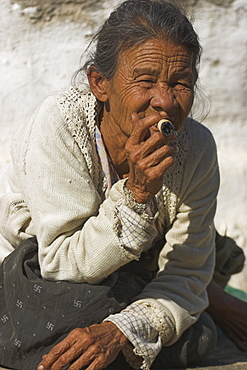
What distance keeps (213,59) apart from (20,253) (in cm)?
231

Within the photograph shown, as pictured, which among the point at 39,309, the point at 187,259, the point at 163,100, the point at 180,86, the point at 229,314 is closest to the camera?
the point at 163,100

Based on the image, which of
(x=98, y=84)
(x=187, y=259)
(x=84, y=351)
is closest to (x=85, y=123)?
(x=98, y=84)

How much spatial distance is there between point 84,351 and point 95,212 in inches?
23.0

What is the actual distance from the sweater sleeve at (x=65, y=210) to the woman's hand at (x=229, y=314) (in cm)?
116

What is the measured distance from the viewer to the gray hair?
92.0 inches

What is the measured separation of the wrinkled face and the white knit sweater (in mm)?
281

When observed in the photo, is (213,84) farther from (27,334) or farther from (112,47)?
(27,334)

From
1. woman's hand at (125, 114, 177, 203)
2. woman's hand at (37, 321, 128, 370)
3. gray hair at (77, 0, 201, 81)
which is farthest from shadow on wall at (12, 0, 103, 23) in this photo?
woman's hand at (37, 321, 128, 370)

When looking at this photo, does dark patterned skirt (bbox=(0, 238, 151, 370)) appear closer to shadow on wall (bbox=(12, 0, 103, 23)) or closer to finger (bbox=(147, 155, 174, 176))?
finger (bbox=(147, 155, 174, 176))

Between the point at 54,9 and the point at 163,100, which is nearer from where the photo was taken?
the point at 163,100

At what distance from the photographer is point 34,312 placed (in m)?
2.52

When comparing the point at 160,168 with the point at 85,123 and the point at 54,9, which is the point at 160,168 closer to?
the point at 85,123

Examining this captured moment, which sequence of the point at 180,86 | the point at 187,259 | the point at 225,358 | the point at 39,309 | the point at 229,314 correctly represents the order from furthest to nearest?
the point at 229,314 → the point at 225,358 → the point at 187,259 → the point at 39,309 → the point at 180,86

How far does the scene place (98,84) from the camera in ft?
8.35
